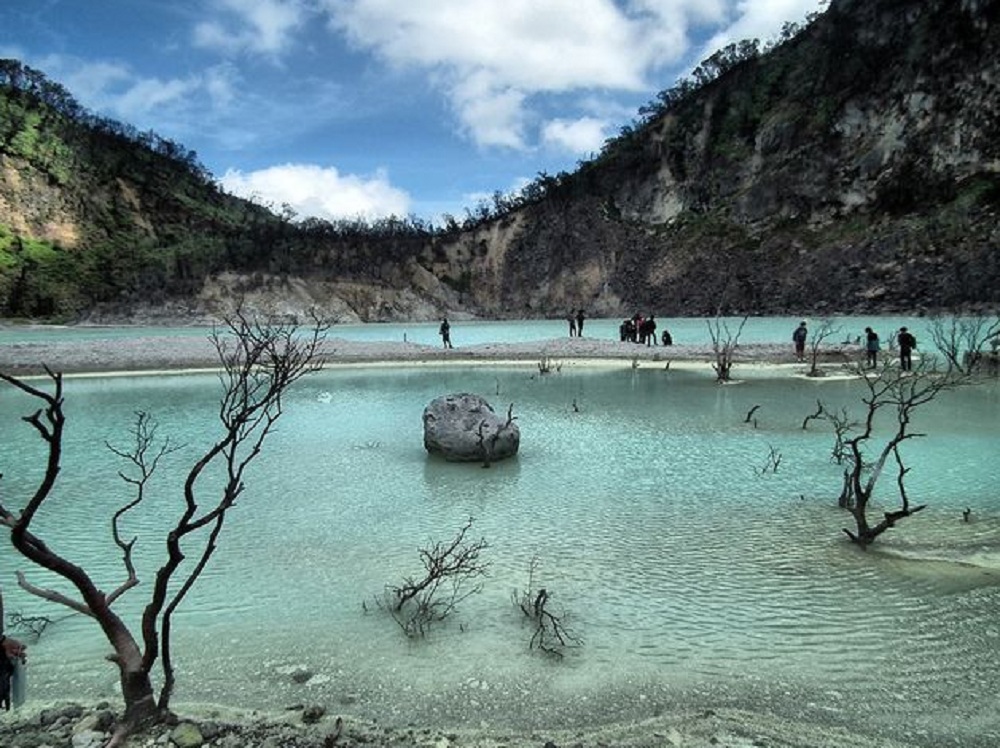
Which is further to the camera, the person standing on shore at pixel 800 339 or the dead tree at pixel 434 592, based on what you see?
the person standing on shore at pixel 800 339

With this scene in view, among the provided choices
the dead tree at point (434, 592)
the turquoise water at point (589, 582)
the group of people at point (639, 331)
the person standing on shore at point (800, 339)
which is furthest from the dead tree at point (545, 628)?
the group of people at point (639, 331)

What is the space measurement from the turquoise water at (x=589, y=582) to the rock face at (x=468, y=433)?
0.35 meters

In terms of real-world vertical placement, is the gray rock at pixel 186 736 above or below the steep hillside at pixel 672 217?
below

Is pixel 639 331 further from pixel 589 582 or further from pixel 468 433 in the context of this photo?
pixel 589 582

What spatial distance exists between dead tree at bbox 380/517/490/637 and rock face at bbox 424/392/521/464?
193 inches

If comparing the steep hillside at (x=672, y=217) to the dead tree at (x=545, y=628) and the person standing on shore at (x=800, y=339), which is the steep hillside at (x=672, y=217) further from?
the dead tree at (x=545, y=628)

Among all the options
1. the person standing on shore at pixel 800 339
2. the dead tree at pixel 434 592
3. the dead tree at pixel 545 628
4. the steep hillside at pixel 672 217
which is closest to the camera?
the dead tree at pixel 545 628

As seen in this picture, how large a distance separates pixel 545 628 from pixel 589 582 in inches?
48.6

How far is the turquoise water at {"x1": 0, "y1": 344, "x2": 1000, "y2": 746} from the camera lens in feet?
17.3

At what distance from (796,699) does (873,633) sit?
149cm

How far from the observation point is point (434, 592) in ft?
23.1

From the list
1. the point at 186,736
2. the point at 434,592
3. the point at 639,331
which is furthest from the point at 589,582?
the point at 639,331

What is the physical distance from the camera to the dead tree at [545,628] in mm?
5969

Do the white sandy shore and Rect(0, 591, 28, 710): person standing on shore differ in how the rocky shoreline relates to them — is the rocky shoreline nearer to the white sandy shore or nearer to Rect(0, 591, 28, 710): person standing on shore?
Rect(0, 591, 28, 710): person standing on shore
